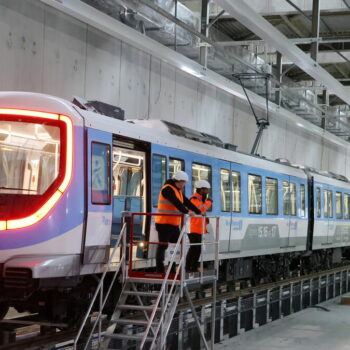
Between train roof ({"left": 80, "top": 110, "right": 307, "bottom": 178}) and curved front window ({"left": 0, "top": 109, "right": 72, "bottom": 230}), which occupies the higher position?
train roof ({"left": 80, "top": 110, "right": 307, "bottom": 178})

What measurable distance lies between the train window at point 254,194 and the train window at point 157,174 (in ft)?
15.2

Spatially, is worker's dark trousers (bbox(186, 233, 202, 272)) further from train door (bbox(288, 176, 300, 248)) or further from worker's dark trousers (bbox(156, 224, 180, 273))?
train door (bbox(288, 176, 300, 248))

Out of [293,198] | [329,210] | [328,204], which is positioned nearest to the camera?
[293,198]

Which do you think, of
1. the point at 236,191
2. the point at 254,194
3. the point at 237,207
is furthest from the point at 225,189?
the point at 254,194

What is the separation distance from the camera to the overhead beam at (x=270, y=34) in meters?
11.7

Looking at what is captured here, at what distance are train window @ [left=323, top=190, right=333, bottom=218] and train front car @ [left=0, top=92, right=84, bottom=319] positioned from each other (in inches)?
565

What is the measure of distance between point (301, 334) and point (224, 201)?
3022 mm

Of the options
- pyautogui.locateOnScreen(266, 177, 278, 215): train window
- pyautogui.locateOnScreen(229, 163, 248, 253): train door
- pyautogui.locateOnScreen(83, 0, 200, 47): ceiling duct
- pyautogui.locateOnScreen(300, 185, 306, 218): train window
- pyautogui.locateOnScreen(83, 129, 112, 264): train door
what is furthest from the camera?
pyautogui.locateOnScreen(300, 185, 306, 218): train window

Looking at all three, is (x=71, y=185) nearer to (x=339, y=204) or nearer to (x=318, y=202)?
(x=318, y=202)

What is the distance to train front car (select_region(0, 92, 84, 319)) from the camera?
8641 mm

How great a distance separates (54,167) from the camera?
9031 mm

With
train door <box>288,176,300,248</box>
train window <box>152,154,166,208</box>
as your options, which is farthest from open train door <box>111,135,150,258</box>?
train door <box>288,176,300,248</box>

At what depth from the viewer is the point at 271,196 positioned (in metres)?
17.3

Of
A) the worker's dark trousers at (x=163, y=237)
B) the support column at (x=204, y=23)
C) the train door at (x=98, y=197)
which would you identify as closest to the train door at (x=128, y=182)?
the train door at (x=98, y=197)
